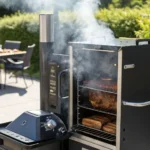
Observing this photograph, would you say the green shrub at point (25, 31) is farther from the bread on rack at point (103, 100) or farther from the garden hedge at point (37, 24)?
the bread on rack at point (103, 100)

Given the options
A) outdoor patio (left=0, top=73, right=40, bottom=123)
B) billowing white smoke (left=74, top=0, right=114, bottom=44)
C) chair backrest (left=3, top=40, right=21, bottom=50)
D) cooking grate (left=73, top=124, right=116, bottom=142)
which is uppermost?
billowing white smoke (left=74, top=0, right=114, bottom=44)

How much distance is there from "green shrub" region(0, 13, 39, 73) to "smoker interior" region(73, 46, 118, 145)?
22.9ft

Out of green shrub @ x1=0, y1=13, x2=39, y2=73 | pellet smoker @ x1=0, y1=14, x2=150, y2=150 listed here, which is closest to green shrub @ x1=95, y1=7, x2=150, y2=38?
green shrub @ x1=0, y1=13, x2=39, y2=73

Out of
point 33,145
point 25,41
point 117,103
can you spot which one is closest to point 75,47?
point 117,103

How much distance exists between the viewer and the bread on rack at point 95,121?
2994 millimetres

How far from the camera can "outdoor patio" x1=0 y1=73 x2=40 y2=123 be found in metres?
6.07

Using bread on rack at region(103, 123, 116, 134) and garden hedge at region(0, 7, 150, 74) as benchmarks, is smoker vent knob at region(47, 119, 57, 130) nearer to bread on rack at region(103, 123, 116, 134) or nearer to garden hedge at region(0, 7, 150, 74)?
bread on rack at region(103, 123, 116, 134)

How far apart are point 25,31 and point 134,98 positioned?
26.7ft

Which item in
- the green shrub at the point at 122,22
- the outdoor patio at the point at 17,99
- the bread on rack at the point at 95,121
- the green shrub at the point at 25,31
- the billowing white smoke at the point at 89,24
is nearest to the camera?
the bread on rack at the point at 95,121

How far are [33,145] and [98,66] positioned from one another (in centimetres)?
84

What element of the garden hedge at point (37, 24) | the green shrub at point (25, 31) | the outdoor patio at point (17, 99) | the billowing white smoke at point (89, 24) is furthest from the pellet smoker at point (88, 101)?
the green shrub at point (25, 31)

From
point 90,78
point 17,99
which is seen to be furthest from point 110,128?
point 17,99

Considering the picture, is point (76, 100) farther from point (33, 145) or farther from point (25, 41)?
point (25, 41)

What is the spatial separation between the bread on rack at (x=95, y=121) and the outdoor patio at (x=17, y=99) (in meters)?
2.78
